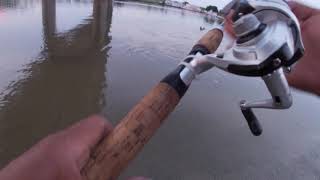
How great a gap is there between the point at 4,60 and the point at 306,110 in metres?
7.37

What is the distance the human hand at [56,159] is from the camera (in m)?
0.63

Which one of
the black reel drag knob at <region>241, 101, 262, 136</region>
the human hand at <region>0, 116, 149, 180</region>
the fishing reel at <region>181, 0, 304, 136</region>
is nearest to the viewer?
the human hand at <region>0, 116, 149, 180</region>

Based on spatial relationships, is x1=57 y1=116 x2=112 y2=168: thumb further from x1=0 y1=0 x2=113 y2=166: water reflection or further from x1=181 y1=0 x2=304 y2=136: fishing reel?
x1=0 y1=0 x2=113 y2=166: water reflection

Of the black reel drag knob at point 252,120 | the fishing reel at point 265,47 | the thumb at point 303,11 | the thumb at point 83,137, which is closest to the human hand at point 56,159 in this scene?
the thumb at point 83,137

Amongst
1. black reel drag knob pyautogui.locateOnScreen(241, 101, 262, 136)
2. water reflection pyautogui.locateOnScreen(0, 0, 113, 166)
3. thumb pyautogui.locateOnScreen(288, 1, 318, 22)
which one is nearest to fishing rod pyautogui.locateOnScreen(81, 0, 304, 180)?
black reel drag knob pyautogui.locateOnScreen(241, 101, 262, 136)

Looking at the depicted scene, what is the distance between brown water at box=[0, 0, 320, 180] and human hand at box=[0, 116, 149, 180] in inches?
180

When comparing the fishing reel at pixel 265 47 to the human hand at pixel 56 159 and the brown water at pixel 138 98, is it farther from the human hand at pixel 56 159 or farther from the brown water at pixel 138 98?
the brown water at pixel 138 98

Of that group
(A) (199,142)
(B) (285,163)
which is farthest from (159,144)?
(B) (285,163)

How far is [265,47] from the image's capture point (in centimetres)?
92

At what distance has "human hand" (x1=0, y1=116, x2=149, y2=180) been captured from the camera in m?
0.63

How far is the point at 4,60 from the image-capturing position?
962cm

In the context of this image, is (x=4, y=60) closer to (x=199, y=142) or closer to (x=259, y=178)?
(x=199, y=142)

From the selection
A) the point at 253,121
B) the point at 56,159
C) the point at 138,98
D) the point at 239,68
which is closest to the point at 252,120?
the point at 253,121

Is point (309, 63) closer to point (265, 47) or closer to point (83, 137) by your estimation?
point (265, 47)
